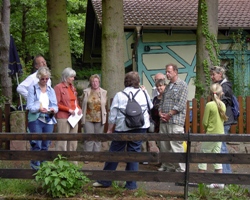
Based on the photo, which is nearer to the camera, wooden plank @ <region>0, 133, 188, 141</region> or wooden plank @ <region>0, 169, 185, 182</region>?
wooden plank @ <region>0, 133, 188, 141</region>

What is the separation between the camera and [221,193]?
289 inches

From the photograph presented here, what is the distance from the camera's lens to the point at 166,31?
17.7m

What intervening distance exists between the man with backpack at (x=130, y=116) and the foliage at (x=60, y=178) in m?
0.47

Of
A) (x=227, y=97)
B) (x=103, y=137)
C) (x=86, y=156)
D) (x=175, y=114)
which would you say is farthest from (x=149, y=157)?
(x=227, y=97)

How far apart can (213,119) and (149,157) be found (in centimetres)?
132

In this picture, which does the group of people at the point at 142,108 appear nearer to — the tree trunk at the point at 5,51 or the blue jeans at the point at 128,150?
the blue jeans at the point at 128,150

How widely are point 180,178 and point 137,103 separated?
4.35ft

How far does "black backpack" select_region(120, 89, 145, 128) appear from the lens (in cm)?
764

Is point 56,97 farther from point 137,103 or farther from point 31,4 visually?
point 31,4

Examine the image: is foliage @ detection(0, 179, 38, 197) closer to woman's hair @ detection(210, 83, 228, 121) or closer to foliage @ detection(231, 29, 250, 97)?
woman's hair @ detection(210, 83, 228, 121)

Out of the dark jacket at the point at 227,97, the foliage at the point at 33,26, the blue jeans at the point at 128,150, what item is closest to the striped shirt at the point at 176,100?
the dark jacket at the point at 227,97

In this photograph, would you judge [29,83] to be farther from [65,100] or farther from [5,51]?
[5,51]

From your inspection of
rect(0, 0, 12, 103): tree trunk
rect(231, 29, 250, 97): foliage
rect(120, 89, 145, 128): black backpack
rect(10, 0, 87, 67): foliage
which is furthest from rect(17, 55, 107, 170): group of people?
rect(10, 0, 87, 67): foliage

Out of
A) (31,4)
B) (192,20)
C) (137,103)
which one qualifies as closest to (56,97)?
(137,103)
